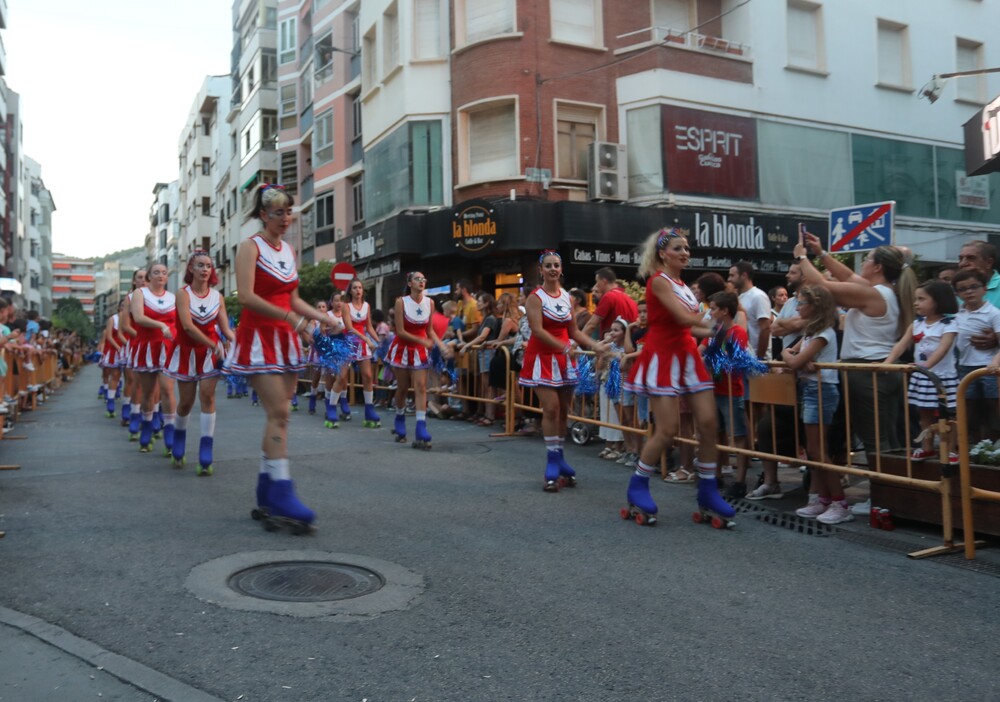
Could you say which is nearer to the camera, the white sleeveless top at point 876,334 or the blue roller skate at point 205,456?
the white sleeveless top at point 876,334

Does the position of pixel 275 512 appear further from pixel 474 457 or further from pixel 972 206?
pixel 972 206

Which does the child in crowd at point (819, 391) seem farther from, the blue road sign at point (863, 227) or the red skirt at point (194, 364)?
the red skirt at point (194, 364)

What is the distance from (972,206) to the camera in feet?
90.3

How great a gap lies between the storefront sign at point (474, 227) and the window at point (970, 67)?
52.6ft

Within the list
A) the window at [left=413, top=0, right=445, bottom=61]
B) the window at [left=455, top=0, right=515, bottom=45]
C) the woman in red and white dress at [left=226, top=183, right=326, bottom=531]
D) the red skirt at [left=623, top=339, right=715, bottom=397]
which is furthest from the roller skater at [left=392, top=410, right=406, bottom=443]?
the window at [left=413, top=0, right=445, bottom=61]

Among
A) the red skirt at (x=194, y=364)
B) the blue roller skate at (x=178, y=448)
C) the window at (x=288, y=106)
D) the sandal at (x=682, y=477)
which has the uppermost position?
the window at (x=288, y=106)

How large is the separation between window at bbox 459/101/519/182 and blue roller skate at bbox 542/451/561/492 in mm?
15581

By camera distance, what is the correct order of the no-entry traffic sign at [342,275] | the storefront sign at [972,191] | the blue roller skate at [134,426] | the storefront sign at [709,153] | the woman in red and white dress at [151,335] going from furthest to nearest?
the storefront sign at [972,191]
the storefront sign at [709,153]
the no-entry traffic sign at [342,275]
the blue roller skate at [134,426]
the woman in red and white dress at [151,335]

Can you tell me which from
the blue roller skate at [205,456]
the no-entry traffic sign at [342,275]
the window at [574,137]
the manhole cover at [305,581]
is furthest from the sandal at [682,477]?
the window at [574,137]

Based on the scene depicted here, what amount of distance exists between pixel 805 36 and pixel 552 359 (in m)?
20.7

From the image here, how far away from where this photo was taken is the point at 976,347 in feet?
21.8

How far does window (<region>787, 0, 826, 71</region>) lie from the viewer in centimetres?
2444

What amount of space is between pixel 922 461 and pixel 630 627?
3009mm

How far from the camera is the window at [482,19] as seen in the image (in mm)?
22750
